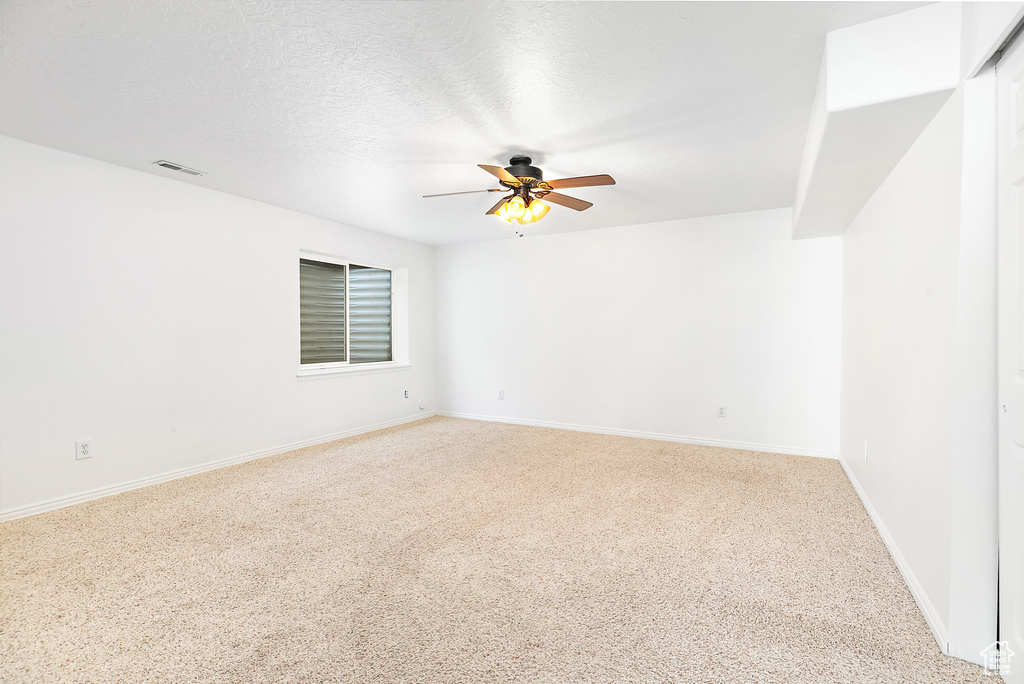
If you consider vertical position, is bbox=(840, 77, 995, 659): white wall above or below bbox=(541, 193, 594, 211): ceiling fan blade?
below

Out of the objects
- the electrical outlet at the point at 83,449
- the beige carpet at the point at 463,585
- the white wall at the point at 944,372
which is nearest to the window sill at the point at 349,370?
the beige carpet at the point at 463,585

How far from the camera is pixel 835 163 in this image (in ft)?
8.13

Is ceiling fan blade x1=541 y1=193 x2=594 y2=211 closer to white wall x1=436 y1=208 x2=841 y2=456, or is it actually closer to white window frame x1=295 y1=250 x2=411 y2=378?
white wall x1=436 y1=208 x2=841 y2=456

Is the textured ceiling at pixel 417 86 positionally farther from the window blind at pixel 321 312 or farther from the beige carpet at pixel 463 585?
the beige carpet at pixel 463 585

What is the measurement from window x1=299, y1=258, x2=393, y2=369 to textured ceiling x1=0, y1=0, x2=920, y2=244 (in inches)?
56.6

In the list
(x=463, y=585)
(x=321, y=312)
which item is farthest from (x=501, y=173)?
(x=321, y=312)

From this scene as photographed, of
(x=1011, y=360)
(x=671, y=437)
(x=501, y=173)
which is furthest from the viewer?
(x=671, y=437)

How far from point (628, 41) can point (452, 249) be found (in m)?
4.46

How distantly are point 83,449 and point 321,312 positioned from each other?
230 cm

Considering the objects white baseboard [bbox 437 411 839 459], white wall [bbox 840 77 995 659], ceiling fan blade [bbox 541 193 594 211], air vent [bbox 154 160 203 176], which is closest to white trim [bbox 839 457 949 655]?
white wall [bbox 840 77 995 659]

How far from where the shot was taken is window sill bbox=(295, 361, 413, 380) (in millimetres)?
4625

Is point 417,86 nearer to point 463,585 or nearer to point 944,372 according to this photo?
point 463,585

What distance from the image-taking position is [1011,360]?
1.44m

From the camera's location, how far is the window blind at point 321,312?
4.80 meters
